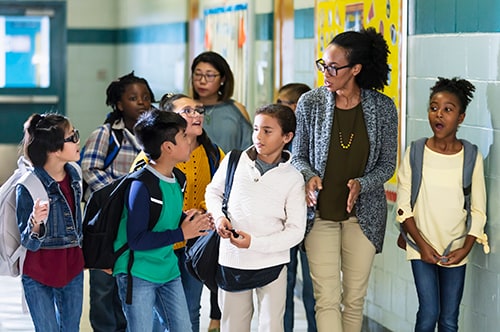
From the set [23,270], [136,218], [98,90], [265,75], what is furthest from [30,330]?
[98,90]

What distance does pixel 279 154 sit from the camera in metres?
4.72

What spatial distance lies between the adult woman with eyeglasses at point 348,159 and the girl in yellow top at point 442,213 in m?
0.16

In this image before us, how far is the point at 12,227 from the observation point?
451 centimetres

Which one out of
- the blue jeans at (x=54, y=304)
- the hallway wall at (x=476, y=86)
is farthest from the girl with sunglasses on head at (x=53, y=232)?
the hallway wall at (x=476, y=86)

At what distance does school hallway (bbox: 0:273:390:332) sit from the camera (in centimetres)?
634

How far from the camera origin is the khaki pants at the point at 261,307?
4656 mm

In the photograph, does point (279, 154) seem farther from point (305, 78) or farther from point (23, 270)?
point (305, 78)

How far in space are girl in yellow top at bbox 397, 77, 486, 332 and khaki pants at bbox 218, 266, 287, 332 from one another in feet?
2.12

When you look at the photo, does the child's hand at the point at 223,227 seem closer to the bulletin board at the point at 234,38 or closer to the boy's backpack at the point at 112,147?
the boy's backpack at the point at 112,147

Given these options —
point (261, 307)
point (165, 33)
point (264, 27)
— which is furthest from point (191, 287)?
point (165, 33)

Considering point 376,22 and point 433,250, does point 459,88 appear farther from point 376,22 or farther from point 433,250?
point 376,22

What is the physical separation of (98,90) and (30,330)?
9200mm

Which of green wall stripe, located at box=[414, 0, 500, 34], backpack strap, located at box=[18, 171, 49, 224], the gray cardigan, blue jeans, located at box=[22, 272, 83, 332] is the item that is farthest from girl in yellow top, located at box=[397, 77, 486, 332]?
backpack strap, located at box=[18, 171, 49, 224]

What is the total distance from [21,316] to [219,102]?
2062 mm
